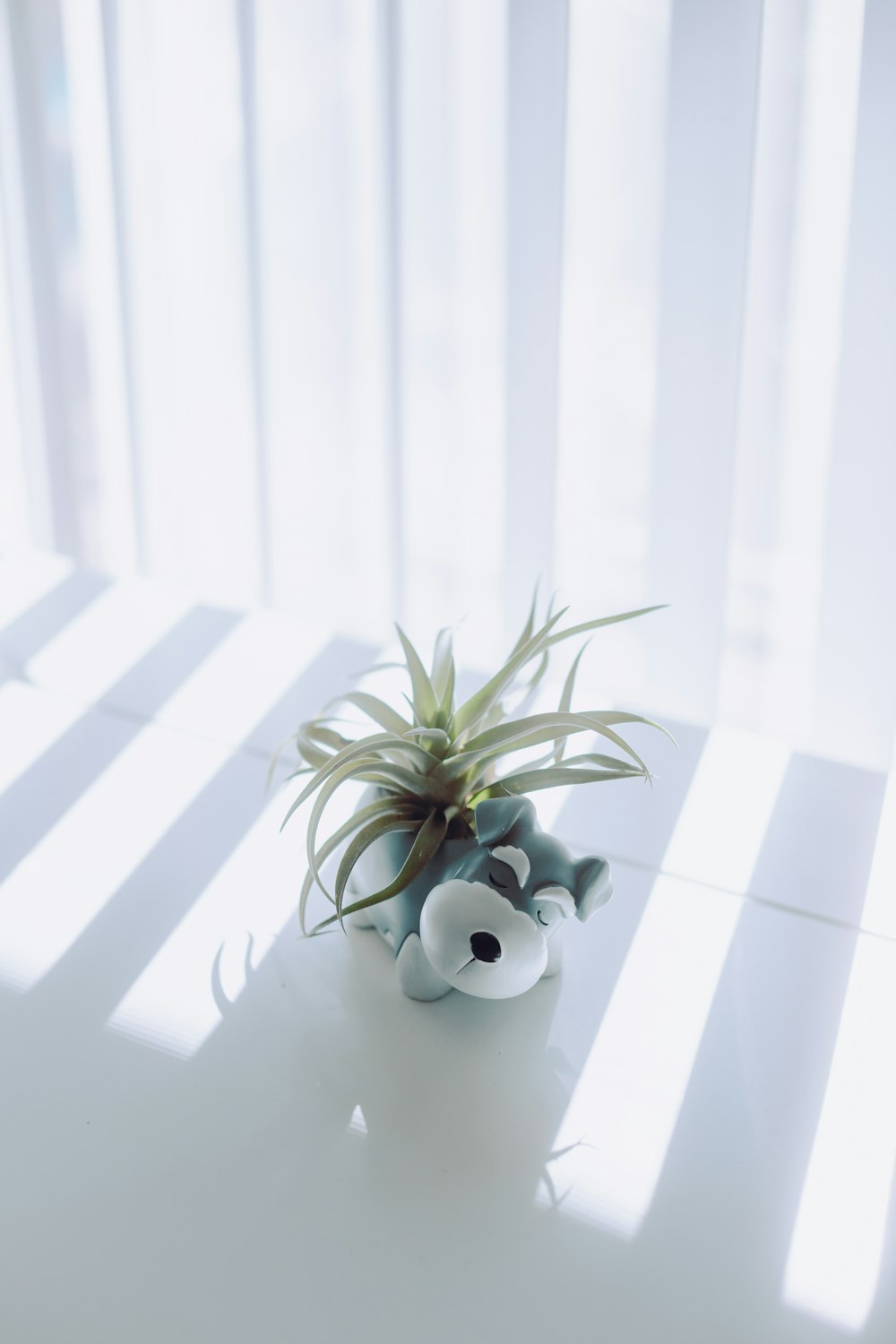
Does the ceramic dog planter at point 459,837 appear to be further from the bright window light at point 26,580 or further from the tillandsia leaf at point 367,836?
the bright window light at point 26,580

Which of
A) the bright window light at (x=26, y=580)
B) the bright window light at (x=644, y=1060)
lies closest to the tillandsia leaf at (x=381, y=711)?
the bright window light at (x=644, y=1060)

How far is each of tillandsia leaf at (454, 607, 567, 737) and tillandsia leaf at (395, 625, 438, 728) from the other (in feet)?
0.06

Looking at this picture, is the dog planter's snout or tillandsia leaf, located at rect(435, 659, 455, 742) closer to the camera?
the dog planter's snout

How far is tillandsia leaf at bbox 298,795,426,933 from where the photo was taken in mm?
759

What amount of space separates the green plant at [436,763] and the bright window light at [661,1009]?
0.15m

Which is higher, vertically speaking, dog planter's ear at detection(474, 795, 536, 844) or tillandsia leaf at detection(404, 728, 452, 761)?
tillandsia leaf at detection(404, 728, 452, 761)

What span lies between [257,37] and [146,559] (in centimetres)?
96

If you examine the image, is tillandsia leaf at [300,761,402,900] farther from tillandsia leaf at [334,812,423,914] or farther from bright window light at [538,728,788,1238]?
bright window light at [538,728,788,1238]

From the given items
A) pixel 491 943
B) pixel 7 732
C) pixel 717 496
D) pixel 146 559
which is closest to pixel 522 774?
pixel 491 943

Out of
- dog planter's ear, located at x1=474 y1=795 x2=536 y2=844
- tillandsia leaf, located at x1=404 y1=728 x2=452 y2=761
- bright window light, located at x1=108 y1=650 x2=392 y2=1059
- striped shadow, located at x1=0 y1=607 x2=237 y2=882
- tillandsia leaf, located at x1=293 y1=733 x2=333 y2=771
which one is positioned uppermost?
tillandsia leaf, located at x1=404 y1=728 x2=452 y2=761

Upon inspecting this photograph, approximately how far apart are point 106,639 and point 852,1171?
0.91 metres

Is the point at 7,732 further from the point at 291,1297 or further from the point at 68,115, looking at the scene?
the point at 68,115

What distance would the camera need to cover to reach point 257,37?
6.23 feet

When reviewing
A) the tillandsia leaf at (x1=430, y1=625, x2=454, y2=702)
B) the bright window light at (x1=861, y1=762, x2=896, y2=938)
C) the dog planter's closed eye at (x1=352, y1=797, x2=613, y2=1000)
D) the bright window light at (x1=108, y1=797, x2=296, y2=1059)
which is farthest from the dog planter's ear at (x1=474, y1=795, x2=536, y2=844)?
the bright window light at (x1=861, y1=762, x2=896, y2=938)
